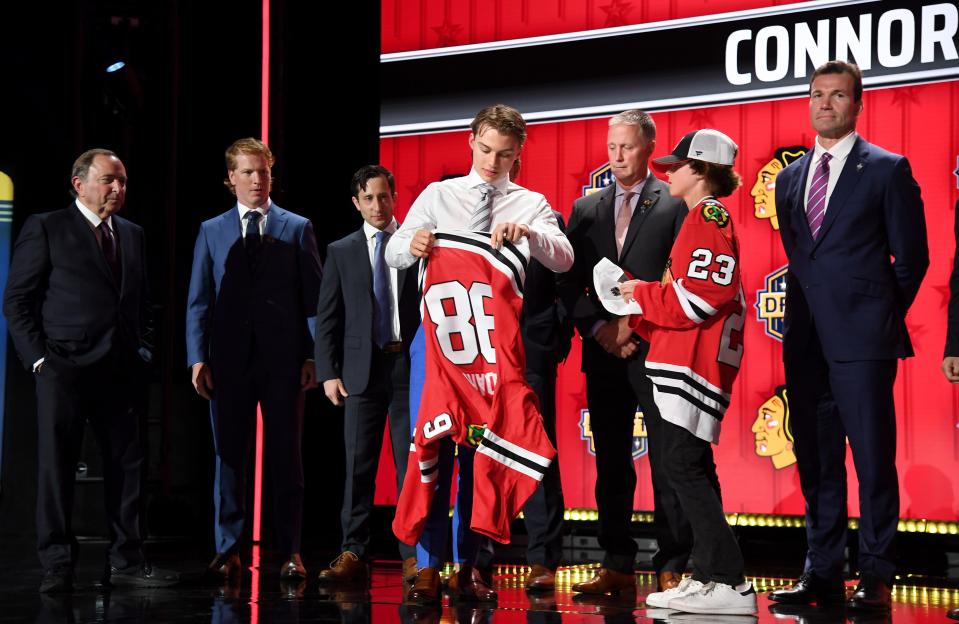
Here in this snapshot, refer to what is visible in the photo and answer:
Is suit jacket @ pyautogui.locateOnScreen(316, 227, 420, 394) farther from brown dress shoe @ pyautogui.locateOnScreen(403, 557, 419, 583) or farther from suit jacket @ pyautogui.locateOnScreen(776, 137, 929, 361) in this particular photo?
suit jacket @ pyautogui.locateOnScreen(776, 137, 929, 361)

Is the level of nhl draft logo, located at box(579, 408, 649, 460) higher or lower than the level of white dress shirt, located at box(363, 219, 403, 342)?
lower

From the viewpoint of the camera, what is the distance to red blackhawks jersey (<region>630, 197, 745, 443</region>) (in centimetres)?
316

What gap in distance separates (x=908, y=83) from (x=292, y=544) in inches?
123

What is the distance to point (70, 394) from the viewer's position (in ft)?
12.8

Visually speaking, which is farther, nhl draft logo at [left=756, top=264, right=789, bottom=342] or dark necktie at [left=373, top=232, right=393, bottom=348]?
nhl draft logo at [left=756, top=264, right=789, bottom=342]

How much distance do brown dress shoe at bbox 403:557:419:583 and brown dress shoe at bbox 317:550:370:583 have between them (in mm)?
573

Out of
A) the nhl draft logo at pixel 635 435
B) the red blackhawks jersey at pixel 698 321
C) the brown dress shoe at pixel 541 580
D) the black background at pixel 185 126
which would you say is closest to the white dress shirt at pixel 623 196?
the red blackhawks jersey at pixel 698 321

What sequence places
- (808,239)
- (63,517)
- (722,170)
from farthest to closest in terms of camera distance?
1. (63,517)
2. (808,239)
3. (722,170)

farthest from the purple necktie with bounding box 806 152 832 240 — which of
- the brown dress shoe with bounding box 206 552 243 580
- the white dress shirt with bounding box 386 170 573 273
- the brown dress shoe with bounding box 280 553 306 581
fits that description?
the brown dress shoe with bounding box 206 552 243 580

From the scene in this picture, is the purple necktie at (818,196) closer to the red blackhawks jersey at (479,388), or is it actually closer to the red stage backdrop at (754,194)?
the red blackhawks jersey at (479,388)

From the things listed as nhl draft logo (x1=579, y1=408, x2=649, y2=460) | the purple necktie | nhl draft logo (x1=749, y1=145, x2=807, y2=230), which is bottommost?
nhl draft logo (x1=579, y1=408, x2=649, y2=460)

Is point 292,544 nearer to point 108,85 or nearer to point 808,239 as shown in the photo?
point 808,239

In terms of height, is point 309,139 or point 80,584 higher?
point 309,139

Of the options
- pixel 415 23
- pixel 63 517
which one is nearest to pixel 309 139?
pixel 415 23
